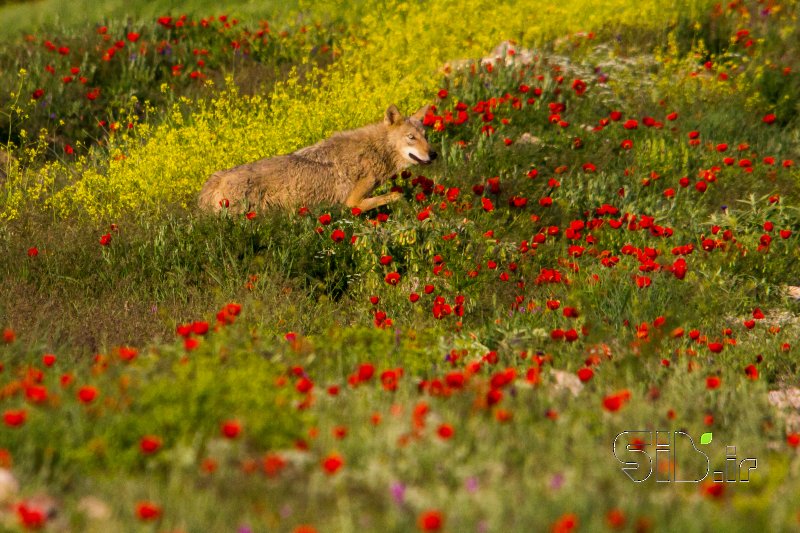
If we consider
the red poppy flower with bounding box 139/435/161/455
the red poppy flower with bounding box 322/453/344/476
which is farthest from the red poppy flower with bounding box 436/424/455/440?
the red poppy flower with bounding box 139/435/161/455

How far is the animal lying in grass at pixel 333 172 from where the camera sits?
8.27 m

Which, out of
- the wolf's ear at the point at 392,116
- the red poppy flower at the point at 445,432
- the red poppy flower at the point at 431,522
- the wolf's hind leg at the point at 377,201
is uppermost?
the red poppy flower at the point at 431,522

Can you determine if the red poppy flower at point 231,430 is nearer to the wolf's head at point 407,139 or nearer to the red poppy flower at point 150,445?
the red poppy flower at point 150,445

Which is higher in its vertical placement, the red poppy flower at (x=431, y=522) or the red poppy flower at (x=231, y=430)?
the red poppy flower at (x=431, y=522)

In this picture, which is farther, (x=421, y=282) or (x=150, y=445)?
(x=421, y=282)

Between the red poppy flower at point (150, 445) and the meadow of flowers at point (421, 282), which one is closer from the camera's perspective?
the red poppy flower at point (150, 445)

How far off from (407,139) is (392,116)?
0.30 meters

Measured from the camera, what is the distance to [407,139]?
8875 millimetres

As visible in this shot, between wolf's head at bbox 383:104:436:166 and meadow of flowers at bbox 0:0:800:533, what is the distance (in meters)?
0.23

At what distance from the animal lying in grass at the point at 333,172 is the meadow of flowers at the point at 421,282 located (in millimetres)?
232

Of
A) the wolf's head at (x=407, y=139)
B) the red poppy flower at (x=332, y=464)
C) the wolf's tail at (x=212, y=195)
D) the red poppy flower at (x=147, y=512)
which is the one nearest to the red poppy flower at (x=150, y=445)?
the red poppy flower at (x=147, y=512)

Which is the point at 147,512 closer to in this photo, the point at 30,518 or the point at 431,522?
the point at 30,518

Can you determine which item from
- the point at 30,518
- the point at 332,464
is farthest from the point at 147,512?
the point at 332,464

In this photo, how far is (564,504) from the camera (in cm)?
329
